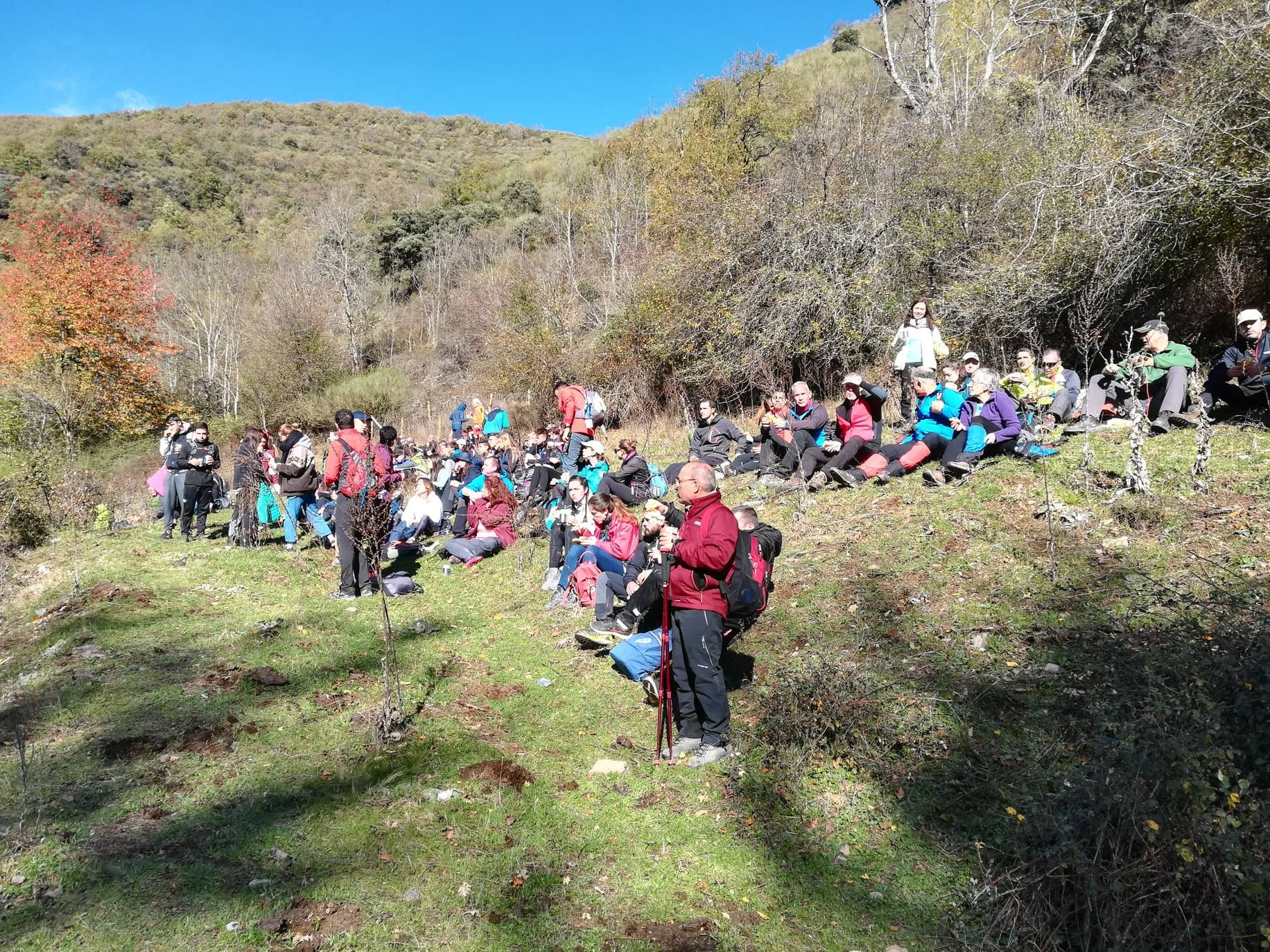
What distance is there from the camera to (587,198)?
30125mm

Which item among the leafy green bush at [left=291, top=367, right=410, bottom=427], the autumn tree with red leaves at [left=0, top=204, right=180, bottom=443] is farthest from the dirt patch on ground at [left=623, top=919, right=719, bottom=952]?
the leafy green bush at [left=291, top=367, right=410, bottom=427]

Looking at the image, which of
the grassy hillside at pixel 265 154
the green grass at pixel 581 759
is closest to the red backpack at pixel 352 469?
the green grass at pixel 581 759

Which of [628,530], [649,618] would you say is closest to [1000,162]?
[628,530]

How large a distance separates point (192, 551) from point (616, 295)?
14.9 meters

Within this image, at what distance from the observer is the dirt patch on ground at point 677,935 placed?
284 cm

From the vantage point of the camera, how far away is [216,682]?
534 cm

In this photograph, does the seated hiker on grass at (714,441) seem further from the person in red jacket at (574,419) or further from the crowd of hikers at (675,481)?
the person in red jacket at (574,419)

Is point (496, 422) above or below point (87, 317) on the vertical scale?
below

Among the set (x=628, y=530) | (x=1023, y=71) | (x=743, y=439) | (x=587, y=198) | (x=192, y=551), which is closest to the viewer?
Result: (x=628, y=530)

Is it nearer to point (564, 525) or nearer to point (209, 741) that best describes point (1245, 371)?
point (564, 525)

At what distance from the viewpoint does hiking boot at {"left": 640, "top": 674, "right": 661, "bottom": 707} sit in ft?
16.4

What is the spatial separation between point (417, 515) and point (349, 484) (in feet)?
9.88

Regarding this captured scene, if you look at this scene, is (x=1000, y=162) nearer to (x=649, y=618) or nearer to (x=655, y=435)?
(x=655, y=435)

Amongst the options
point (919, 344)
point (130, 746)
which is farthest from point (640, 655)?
point (919, 344)
